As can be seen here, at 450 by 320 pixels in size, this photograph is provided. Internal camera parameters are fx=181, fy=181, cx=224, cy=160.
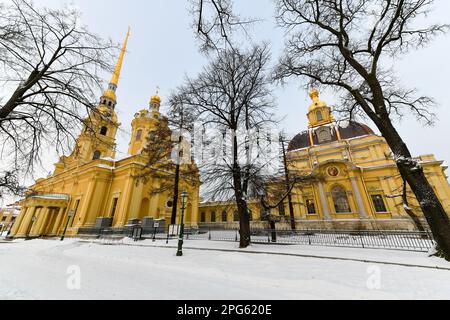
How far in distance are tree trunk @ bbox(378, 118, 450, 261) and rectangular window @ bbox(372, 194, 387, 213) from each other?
2421 cm

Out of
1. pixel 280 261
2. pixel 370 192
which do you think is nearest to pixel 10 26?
pixel 280 261

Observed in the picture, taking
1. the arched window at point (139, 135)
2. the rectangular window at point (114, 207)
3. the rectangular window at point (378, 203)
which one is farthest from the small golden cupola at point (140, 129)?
the rectangular window at point (378, 203)

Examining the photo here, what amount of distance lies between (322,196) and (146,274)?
29.2 metres

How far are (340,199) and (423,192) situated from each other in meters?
24.0

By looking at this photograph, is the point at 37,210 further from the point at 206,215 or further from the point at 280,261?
the point at 280,261

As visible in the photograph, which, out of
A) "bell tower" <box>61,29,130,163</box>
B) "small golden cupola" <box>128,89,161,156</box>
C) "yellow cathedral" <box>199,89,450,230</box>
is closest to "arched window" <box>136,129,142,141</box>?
"small golden cupola" <box>128,89,161,156</box>

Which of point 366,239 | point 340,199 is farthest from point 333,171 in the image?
point 366,239

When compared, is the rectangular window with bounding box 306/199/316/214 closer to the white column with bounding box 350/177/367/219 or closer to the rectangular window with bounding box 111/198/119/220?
the white column with bounding box 350/177/367/219

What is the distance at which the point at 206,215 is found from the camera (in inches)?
1604

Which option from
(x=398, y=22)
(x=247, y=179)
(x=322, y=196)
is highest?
(x=398, y=22)

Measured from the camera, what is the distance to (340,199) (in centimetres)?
2806

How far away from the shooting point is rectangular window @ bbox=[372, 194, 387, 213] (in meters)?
25.8

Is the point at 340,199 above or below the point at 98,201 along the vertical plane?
above

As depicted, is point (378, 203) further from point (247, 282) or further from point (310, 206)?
point (247, 282)
